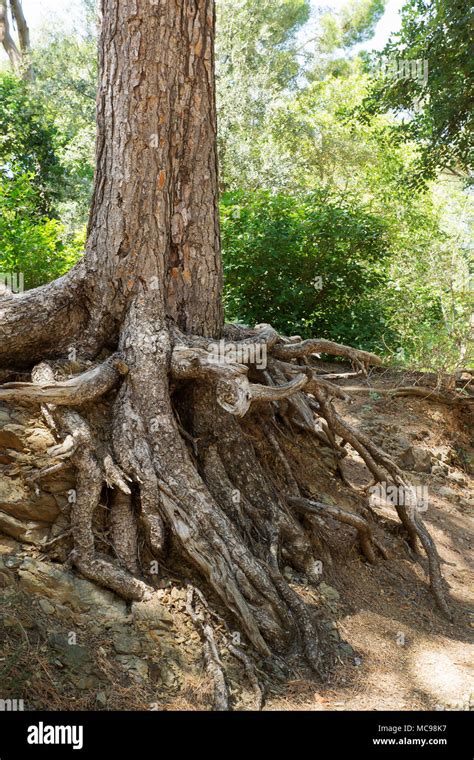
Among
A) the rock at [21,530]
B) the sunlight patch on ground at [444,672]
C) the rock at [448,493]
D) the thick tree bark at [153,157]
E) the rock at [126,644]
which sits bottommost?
A: the sunlight patch on ground at [444,672]

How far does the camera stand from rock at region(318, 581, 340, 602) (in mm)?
5008

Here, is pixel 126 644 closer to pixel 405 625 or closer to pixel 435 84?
pixel 405 625

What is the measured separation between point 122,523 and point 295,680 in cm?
149

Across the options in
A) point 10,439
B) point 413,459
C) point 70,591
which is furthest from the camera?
point 413,459

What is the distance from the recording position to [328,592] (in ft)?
16.6

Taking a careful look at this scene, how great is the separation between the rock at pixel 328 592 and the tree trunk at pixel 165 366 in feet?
0.37

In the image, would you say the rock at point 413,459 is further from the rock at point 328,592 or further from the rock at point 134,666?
the rock at point 134,666

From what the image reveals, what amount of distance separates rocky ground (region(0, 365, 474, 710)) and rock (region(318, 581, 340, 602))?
0.01m

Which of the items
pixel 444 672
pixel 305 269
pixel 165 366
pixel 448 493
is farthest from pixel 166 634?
pixel 305 269

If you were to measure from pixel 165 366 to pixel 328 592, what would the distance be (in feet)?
7.03

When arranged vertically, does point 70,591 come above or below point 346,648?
above

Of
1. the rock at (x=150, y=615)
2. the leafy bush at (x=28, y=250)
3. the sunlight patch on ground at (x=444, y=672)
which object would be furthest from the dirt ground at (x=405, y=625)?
the leafy bush at (x=28, y=250)

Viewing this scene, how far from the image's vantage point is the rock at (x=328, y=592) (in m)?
5.01
